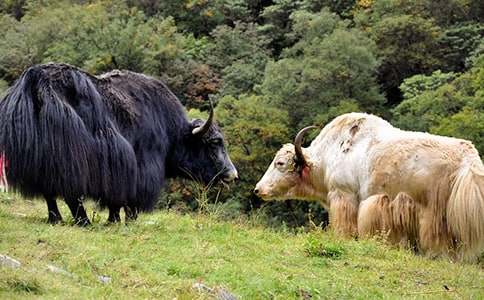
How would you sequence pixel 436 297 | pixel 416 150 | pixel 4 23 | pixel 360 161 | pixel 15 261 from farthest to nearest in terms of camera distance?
pixel 4 23, pixel 360 161, pixel 416 150, pixel 436 297, pixel 15 261

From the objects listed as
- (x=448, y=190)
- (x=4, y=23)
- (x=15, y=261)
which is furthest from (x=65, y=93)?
(x=4, y=23)

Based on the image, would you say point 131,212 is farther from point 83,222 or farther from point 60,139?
point 60,139

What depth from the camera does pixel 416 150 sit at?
7.52m

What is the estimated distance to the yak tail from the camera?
6.94 m

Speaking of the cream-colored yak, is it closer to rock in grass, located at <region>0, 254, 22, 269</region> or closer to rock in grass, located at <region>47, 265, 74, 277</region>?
rock in grass, located at <region>47, 265, 74, 277</region>

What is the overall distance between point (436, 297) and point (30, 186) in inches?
154

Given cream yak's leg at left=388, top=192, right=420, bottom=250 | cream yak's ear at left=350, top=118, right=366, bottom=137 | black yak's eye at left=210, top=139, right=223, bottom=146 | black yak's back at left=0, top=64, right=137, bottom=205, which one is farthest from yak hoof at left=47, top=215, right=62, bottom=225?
cream yak's ear at left=350, top=118, right=366, bottom=137

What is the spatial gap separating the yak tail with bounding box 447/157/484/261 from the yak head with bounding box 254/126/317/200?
2475mm

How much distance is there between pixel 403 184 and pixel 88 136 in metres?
3.24

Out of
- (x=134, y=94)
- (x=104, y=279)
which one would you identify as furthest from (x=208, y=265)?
(x=134, y=94)

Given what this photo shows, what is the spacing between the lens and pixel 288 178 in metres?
A: 9.55

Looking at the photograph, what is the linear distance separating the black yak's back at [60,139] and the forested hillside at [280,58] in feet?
52.5

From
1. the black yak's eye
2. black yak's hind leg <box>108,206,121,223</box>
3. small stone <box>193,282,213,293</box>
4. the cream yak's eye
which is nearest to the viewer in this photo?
small stone <box>193,282,213,293</box>

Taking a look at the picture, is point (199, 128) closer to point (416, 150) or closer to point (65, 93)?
point (65, 93)
